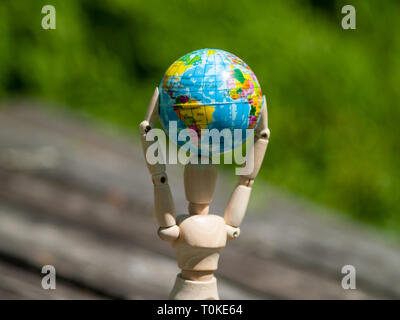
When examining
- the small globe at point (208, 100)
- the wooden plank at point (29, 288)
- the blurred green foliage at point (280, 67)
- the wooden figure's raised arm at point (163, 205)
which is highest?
the blurred green foliage at point (280, 67)

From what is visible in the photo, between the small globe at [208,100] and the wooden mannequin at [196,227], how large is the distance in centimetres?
7

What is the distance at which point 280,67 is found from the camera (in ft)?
12.6

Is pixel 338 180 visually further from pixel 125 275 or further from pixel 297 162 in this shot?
pixel 125 275

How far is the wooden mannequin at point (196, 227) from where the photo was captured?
1451mm

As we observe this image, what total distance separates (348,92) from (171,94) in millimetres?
2602

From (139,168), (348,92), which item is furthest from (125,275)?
(348,92)

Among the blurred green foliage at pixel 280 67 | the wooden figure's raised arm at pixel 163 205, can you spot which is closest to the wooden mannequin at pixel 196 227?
the wooden figure's raised arm at pixel 163 205

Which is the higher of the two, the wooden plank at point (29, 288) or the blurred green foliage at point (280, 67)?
the blurred green foliage at point (280, 67)

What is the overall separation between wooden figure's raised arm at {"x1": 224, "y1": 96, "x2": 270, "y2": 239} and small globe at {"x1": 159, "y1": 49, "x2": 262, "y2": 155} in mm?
72

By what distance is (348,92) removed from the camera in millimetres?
3773

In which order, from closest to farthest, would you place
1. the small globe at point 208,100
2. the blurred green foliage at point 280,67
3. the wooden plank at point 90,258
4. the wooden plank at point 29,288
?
the small globe at point 208,100
the wooden plank at point 29,288
the wooden plank at point 90,258
the blurred green foliage at point 280,67

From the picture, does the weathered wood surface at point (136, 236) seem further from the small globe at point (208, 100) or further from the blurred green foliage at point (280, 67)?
the small globe at point (208, 100)

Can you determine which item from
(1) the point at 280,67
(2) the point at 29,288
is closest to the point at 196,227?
(2) the point at 29,288

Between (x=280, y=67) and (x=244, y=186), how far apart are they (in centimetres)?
245
